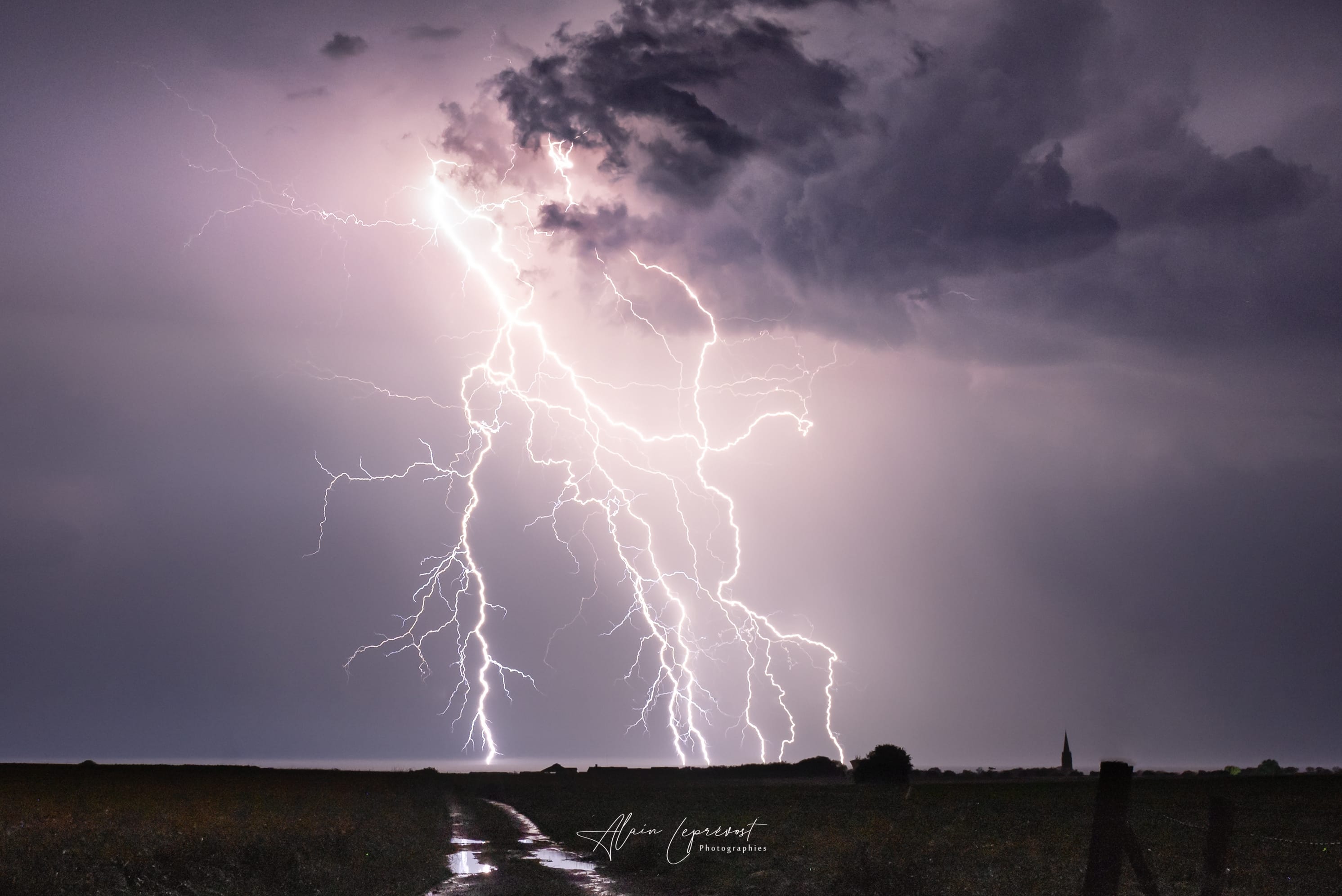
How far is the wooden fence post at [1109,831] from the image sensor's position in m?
5.22

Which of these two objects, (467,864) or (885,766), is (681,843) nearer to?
(467,864)

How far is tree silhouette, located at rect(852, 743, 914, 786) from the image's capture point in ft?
177

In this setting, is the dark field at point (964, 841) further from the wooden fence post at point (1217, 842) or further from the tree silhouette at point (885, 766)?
the tree silhouette at point (885, 766)

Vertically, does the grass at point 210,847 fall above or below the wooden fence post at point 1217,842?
below

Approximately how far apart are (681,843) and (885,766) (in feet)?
122

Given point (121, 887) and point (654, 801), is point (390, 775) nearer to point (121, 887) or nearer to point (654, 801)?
point (654, 801)

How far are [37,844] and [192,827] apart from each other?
3753 millimetres

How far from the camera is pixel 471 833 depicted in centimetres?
2609

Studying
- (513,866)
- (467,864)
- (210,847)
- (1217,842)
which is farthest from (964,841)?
(1217,842)

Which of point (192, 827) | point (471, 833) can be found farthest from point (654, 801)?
point (192, 827)

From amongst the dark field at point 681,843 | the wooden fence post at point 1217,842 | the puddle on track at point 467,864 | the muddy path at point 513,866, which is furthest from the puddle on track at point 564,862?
the wooden fence post at point 1217,842

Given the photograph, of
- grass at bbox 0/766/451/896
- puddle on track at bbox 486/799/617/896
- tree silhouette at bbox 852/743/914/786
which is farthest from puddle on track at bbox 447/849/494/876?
tree silhouette at bbox 852/743/914/786
